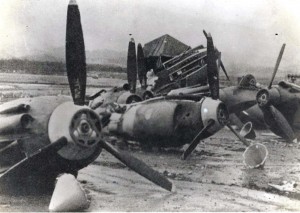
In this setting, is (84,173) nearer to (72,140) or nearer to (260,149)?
(72,140)

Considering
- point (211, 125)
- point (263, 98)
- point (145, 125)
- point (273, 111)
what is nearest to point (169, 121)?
point (145, 125)

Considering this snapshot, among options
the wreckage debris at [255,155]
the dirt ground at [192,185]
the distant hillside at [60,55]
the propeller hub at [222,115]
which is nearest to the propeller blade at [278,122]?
the dirt ground at [192,185]

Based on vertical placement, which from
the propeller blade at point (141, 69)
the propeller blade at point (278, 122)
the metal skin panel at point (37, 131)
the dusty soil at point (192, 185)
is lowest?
the dusty soil at point (192, 185)

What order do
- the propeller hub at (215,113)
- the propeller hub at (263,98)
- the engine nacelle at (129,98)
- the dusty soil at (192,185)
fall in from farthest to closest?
1. the engine nacelle at (129,98)
2. the propeller hub at (263,98)
3. the propeller hub at (215,113)
4. the dusty soil at (192,185)

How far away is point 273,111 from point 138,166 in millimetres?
6848

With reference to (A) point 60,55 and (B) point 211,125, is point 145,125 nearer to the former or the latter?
(B) point 211,125

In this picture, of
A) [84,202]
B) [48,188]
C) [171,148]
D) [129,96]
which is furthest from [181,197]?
[129,96]

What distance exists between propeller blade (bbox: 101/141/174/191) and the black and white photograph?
15 mm

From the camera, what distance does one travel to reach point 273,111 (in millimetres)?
11609

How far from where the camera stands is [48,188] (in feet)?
20.2

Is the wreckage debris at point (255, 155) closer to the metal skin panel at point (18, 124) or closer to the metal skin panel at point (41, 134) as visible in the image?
the metal skin panel at point (41, 134)

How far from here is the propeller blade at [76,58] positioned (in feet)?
17.8

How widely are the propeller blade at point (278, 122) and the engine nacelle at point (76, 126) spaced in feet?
25.1

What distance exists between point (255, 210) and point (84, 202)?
2432 mm
